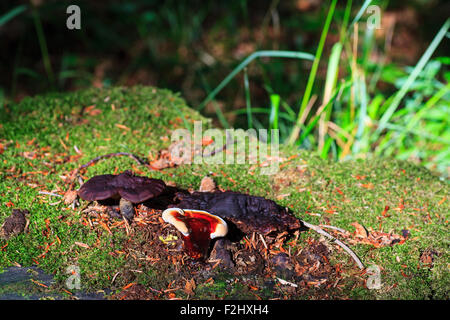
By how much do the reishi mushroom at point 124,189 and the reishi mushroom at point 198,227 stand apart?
26 centimetres

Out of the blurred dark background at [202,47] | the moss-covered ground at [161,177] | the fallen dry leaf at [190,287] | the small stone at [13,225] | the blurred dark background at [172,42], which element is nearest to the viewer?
the fallen dry leaf at [190,287]

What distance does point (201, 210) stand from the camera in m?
2.43

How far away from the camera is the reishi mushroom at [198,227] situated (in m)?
2.23

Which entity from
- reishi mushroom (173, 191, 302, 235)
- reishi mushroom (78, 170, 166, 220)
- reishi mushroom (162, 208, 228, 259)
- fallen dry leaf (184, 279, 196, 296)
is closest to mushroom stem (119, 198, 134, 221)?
reishi mushroom (78, 170, 166, 220)

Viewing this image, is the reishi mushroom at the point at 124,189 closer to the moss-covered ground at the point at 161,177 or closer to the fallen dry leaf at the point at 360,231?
the moss-covered ground at the point at 161,177

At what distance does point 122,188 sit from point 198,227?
0.56 metres

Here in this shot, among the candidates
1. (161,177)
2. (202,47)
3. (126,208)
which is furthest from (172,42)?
(126,208)

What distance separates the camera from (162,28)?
7.75m

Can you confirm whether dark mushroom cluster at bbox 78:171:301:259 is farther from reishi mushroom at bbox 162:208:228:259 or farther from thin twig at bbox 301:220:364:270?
thin twig at bbox 301:220:364:270

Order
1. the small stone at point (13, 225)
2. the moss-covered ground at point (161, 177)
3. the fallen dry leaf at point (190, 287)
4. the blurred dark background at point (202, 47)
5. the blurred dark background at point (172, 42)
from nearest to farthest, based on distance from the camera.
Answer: the fallen dry leaf at point (190, 287) → the moss-covered ground at point (161, 177) → the small stone at point (13, 225) → the blurred dark background at point (202, 47) → the blurred dark background at point (172, 42)

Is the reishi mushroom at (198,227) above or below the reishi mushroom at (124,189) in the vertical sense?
below

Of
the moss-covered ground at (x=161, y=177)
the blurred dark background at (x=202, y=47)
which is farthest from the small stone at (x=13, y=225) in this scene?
the blurred dark background at (x=202, y=47)

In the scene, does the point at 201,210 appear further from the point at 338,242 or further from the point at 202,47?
the point at 202,47
